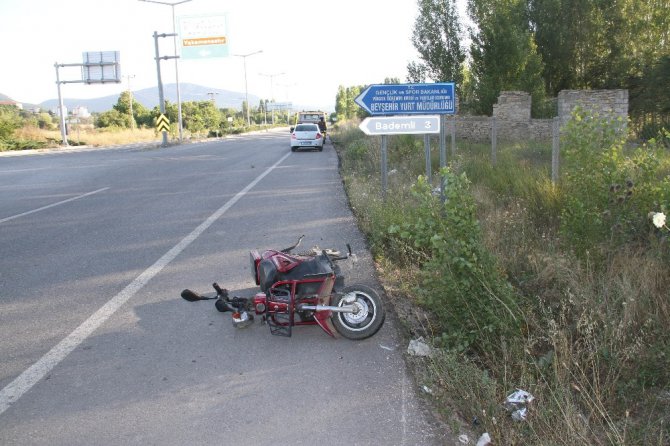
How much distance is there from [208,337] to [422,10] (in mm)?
26123

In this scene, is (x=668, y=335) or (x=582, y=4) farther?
(x=582, y=4)

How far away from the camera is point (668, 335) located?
3.84 m

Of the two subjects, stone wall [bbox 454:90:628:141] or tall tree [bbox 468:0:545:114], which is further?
tall tree [bbox 468:0:545:114]

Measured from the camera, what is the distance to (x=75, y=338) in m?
4.59

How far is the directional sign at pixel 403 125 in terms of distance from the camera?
7293mm

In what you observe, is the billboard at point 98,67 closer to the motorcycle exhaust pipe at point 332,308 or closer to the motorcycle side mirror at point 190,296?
the motorcycle side mirror at point 190,296

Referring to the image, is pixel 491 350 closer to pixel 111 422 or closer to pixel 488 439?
pixel 488 439

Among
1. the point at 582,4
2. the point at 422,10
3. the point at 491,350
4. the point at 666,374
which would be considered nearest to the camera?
the point at 666,374

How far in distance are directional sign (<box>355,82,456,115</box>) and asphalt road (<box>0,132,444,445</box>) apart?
1827 mm

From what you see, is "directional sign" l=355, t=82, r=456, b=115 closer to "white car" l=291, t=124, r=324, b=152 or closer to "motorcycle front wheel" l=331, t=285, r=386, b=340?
"motorcycle front wheel" l=331, t=285, r=386, b=340

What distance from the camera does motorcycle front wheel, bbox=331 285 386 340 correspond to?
4512 millimetres

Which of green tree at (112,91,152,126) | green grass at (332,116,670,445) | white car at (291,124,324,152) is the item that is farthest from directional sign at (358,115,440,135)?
green tree at (112,91,152,126)

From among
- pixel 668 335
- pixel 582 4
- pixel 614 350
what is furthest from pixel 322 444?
pixel 582 4

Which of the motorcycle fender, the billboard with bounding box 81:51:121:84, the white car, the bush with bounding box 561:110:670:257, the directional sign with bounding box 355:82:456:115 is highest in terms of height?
the billboard with bounding box 81:51:121:84
